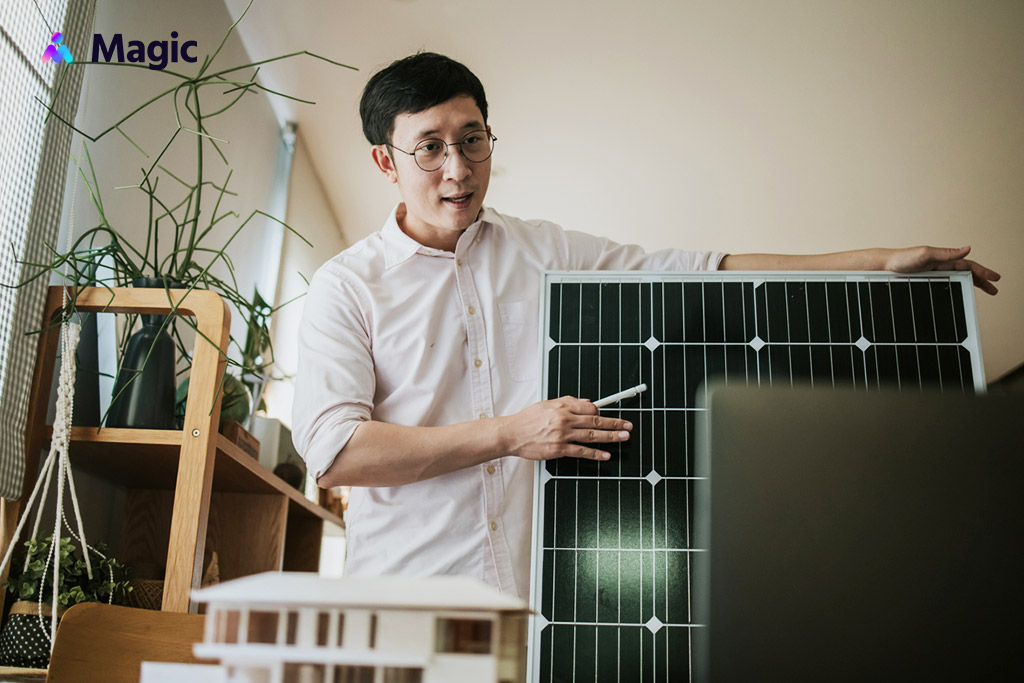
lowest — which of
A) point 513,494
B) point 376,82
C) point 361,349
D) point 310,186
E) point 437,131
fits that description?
point 513,494

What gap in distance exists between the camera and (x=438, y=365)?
1778 millimetres

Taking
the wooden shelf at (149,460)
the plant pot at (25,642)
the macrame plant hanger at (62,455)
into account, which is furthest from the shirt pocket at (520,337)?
the plant pot at (25,642)

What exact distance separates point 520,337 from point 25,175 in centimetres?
105

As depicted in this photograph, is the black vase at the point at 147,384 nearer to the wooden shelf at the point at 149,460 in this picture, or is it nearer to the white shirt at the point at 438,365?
the wooden shelf at the point at 149,460

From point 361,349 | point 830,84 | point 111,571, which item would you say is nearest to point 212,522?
point 111,571

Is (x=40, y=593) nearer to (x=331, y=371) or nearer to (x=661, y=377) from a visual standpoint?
(x=331, y=371)

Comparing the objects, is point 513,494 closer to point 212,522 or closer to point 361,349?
point 361,349

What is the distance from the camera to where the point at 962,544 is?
67 centimetres

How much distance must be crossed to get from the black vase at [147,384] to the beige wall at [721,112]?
2163 mm

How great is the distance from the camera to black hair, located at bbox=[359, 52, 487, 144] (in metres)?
1.88

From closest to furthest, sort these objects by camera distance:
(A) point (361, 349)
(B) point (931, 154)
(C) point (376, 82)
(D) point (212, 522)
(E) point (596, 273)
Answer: (E) point (596, 273)
(A) point (361, 349)
(C) point (376, 82)
(D) point (212, 522)
(B) point (931, 154)

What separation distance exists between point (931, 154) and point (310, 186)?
3.44 meters

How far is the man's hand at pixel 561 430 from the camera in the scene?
1.46 meters

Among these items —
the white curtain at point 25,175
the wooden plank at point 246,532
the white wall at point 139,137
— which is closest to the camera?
the white curtain at point 25,175
